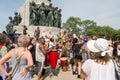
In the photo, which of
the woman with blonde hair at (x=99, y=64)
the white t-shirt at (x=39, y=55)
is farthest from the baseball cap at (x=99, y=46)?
the white t-shirt at (x=39, y=55)

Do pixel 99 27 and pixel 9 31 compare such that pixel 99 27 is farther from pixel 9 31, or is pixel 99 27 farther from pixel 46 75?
pixel 46 75

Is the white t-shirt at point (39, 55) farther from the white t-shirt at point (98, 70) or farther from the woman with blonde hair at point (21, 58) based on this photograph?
the white t-shirt at point (98, 70)

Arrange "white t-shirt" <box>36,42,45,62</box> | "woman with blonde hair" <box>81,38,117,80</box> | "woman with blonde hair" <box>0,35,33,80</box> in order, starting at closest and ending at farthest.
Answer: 1. "woman with blonde hair" <box>81,38,117,80</box>
2. "woman with blonde hair" <box>0,35,33,80</box>
3. "white t-shirt" <box>36,42,45,62</box>

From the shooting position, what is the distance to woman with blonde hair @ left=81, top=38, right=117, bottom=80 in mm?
4500

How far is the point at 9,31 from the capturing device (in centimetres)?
3016

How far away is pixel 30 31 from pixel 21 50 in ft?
87.4

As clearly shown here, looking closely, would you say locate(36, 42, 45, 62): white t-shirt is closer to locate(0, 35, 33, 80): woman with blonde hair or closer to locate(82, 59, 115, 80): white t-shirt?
locate(0, 35, 33, 80): woman with blonde hair

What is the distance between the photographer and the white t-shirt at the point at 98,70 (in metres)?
4.51

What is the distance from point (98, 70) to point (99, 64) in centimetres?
9

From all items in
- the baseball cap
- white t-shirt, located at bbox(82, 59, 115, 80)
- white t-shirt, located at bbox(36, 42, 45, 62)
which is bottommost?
white t-shirt, located at bbox(36, 42, 45, 62)

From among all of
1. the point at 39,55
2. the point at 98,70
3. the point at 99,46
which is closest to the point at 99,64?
the point at 98,70

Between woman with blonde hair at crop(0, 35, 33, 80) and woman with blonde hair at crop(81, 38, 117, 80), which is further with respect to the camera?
woman with blonde hair at crop(0, 35, 33, 80)

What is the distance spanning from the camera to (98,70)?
179 inches

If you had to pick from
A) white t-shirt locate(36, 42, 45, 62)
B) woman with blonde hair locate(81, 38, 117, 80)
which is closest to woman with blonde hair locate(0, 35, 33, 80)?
woman with blonde hair locate(81, 38, 117, 80)
